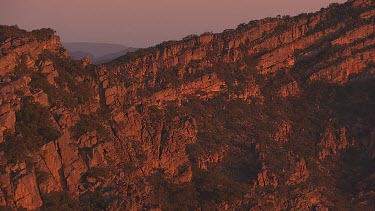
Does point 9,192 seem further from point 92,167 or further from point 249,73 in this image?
point 249,73

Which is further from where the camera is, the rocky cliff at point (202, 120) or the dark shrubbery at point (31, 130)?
the rocky cliff at point (202, 120)

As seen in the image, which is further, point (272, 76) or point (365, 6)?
point (365, 6)

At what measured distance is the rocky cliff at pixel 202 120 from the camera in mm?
57562

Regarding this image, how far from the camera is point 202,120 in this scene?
7750cm

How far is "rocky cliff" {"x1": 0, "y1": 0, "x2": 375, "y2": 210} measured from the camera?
5756 centimetres

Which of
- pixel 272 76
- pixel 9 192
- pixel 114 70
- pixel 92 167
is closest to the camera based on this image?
pixel 9 192

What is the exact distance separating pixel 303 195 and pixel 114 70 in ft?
70.7

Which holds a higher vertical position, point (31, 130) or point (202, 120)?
point (31, 130)

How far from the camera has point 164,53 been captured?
276 ft

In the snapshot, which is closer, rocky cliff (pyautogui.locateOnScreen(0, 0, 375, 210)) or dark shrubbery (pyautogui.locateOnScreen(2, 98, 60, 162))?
dark shrubbery (pyautogui.locateOnScreen(2, 98, 60, 162))

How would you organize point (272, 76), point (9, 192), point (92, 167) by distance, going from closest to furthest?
point (9, 192) → point (92, 167) → point (272, 76)

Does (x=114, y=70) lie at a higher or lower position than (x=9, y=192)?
higher

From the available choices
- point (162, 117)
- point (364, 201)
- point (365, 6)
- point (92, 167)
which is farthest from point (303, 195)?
point (365, 6)

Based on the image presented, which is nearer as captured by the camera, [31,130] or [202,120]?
[31,130]
